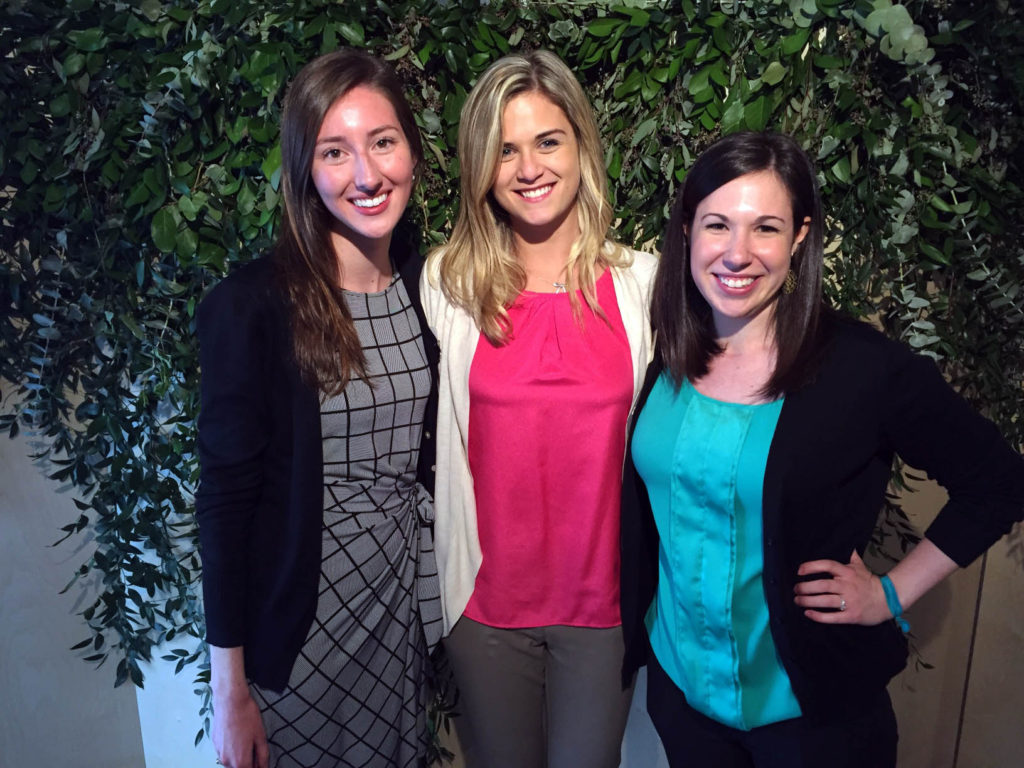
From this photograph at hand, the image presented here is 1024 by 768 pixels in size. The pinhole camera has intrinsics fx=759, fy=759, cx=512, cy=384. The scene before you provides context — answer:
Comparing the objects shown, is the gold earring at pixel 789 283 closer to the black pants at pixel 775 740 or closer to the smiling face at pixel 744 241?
the smiling face at pixel 744 241

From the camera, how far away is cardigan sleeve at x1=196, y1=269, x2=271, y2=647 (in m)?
1.23

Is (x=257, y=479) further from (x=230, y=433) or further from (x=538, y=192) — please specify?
(x=538, y=192)

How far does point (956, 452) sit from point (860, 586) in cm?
27

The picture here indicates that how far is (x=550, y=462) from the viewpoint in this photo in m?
1.44

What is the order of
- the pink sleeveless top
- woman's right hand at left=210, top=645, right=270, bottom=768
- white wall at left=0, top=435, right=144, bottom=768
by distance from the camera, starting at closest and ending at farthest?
woman's right hand at left=210, top=645, right=270, bottom=768
the pink sleeveless top
white wall at left=0, top=435, right=144, bottom=768

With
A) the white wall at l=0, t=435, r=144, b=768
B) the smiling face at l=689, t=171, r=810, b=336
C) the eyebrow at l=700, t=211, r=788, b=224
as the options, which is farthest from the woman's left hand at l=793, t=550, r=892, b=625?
the white wall at l=0, t=435, r=144, b=768

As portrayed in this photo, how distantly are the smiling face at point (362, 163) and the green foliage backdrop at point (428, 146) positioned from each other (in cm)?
22

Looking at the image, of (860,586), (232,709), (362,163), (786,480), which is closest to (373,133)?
(362,163)

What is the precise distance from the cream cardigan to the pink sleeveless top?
0.8 inches

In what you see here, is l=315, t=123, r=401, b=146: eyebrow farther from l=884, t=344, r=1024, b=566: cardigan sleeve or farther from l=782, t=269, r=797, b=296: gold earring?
l=884, t=344, r=1024, b=566: cardigan sleeve

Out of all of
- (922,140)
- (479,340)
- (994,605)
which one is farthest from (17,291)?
(994,605)

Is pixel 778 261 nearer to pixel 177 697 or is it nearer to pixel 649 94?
pixel 649 94

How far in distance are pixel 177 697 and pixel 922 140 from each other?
2192mm

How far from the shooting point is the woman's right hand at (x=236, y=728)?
4.31ft
